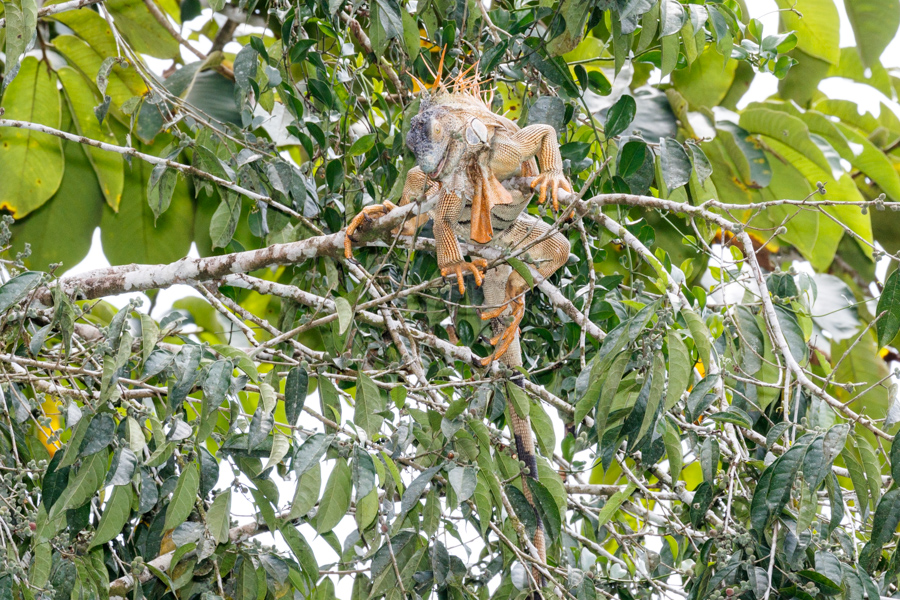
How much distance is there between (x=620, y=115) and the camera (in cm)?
236

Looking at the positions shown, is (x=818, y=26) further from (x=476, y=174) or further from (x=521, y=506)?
(x=521, y=506)

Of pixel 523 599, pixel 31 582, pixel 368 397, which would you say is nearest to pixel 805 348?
pixel 523 599

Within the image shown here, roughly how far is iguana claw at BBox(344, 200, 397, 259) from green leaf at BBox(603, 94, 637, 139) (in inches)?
26.3

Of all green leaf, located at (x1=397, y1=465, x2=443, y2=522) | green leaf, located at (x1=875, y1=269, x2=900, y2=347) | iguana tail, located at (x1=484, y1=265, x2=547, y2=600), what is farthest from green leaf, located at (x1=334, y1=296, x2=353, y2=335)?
green leaf, located at (x1=875, y1=269, x2=900, y2=347)

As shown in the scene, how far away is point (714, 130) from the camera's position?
3.89 metres

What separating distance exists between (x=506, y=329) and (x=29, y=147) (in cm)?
255

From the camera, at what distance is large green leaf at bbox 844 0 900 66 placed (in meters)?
4.30

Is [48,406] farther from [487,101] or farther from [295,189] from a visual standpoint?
[487,101]

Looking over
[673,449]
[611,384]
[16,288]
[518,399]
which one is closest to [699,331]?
[611,384]

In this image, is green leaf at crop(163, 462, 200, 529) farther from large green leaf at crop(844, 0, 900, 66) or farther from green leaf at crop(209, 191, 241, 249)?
large green leaf at crop(844, 0, 900, 66)

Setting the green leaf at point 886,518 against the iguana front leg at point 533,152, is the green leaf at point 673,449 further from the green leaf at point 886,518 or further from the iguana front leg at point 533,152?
the iguana front leg at point 533,152

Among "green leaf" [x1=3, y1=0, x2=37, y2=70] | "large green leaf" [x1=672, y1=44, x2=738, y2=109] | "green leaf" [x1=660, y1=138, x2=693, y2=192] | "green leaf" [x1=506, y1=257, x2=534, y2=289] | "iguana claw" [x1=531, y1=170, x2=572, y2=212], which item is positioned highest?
"green leaf" [x1=3, y1=0, x2=37, y2=70]

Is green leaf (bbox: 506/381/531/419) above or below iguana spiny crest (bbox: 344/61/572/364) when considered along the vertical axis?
below

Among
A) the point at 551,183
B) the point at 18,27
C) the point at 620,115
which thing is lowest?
the point at 551,183
